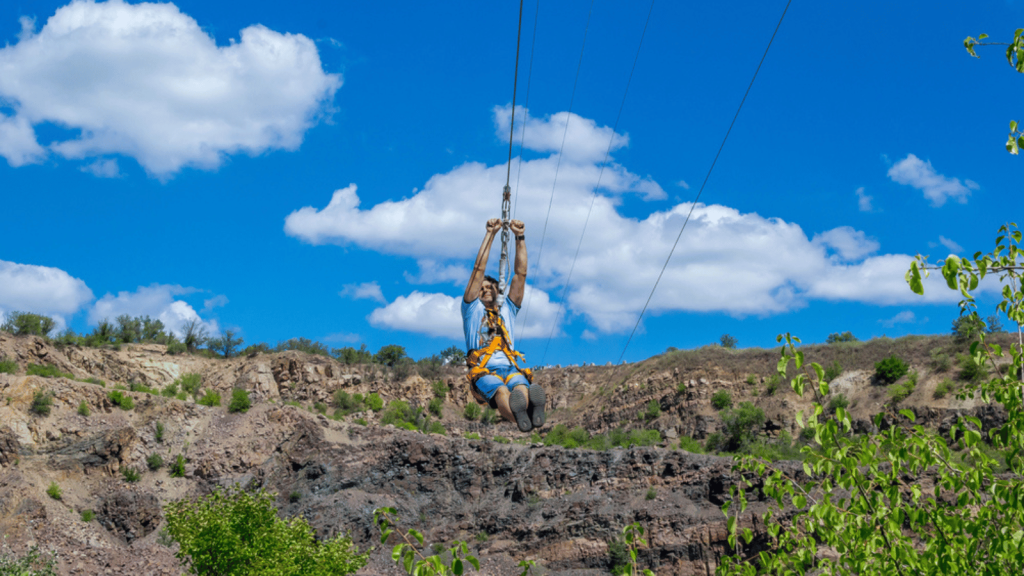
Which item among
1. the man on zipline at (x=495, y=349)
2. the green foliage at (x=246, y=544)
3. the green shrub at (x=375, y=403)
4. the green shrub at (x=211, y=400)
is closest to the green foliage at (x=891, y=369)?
the green shrub at (x=375, y=403)

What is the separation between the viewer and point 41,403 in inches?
1700

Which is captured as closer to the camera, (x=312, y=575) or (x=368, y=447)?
(x=312, y=575)

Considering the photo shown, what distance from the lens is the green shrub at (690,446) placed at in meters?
51.2

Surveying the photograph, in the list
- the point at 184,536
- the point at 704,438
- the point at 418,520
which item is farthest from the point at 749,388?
the point at 184,536

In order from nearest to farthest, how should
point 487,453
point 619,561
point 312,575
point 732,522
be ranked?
point 732,522, point 312,575, point 619,561, point 487,453

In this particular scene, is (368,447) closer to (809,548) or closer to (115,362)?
(115,362)

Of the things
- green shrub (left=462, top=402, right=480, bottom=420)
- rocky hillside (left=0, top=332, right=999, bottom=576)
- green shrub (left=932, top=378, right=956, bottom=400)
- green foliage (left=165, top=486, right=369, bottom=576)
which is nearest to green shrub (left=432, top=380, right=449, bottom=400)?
green shrub (left=462, top=402, right=480, bottom=420)

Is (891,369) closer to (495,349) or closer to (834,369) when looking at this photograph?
(834,369)

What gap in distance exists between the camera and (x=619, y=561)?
125ft

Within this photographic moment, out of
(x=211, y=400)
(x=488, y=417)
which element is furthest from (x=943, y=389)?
(x=211, y=400)

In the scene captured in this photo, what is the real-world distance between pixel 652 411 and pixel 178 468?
32.7 m

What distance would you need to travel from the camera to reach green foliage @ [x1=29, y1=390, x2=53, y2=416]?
43.1 meters

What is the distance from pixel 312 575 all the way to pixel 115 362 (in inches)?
1470

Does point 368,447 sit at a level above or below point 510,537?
above
